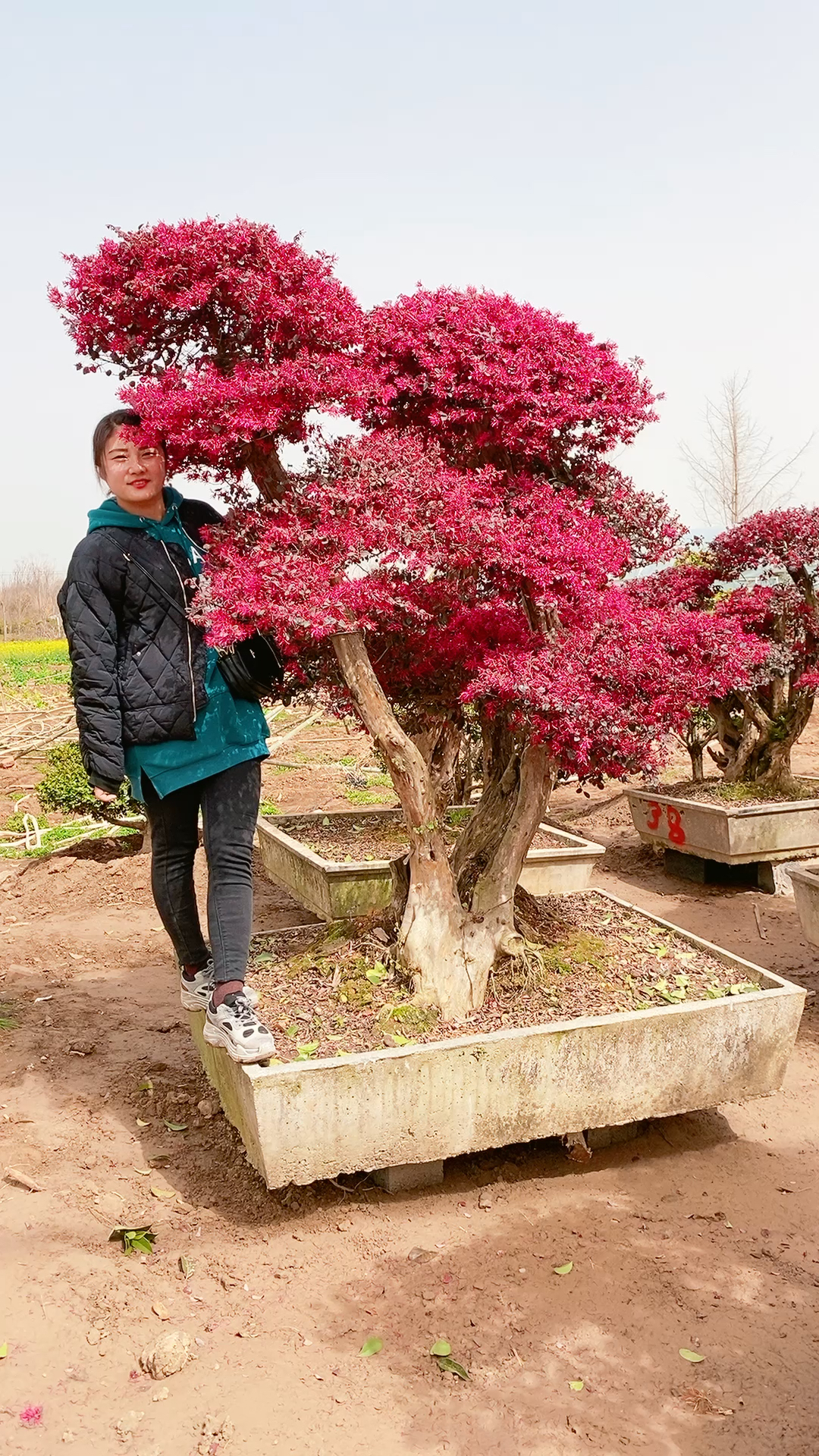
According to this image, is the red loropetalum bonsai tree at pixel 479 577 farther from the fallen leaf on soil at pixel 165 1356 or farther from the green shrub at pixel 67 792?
the green shrub at pixel 67 792

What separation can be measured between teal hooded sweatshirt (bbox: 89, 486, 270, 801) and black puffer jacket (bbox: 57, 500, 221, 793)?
0.12 feet

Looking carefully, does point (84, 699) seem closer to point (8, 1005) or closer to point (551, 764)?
point (551, 764)

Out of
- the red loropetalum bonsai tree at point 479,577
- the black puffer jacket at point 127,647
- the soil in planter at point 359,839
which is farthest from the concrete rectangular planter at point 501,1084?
the soil in planter at point 359,839

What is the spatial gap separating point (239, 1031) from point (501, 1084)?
82 centimetres

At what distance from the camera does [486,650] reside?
3512 mm

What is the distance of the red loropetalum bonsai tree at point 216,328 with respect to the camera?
2.92m

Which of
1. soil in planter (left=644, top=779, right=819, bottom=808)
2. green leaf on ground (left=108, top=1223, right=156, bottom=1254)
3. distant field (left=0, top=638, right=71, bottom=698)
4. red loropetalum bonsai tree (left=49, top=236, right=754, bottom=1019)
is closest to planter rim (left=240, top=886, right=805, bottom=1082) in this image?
red loropetalum bonsai tree (left=49, top=236, right=754, bottom=1019)

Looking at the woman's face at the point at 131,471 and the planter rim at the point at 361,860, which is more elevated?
the woman's face at the point at 131,471

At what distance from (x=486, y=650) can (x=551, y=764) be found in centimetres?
60

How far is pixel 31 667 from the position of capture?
30844 mm

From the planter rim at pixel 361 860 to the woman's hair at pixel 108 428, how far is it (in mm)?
2180

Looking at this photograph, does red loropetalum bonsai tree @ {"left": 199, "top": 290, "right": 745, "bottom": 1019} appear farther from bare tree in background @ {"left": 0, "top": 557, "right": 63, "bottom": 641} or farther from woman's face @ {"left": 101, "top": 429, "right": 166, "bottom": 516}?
bare tree in background @ {"left": 0, "top": 557, "right": 63, "bottom": 641}

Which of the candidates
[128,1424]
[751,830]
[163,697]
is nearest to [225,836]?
[163,697]

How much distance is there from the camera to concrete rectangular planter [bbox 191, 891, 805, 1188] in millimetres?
3098
